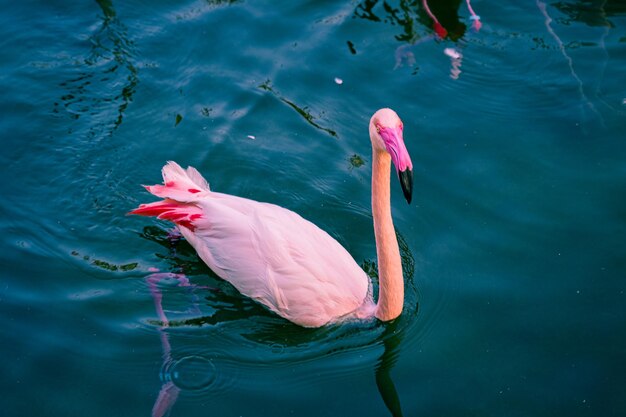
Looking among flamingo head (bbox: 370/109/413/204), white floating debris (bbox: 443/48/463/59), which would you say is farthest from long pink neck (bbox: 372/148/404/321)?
white floating debris (bbox: 443/48/463/59)

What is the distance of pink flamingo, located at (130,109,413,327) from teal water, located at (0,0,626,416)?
19 cm

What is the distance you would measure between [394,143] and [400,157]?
11 centimetres

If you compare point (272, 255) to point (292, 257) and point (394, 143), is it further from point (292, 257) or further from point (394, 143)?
point (394, 143)

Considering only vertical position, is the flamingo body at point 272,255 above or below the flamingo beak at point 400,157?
below

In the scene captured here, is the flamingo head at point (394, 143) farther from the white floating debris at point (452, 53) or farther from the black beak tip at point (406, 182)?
the white floating debris at point (452, 53)

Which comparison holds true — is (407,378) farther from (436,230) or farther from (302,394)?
(436,230)

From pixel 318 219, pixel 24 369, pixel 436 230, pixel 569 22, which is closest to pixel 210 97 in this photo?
pixel 318 219

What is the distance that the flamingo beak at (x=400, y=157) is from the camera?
4355 millimetres

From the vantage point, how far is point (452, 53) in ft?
25.9

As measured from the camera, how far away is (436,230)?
5.96m

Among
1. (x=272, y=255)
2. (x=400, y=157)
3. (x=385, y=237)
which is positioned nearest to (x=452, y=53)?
(x=385, y=237)

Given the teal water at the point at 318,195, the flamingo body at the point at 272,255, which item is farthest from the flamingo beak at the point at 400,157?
the teal water at the point at 318,195

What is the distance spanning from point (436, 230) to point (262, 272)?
150 centimetres

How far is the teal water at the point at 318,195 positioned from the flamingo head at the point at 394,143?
127cm
